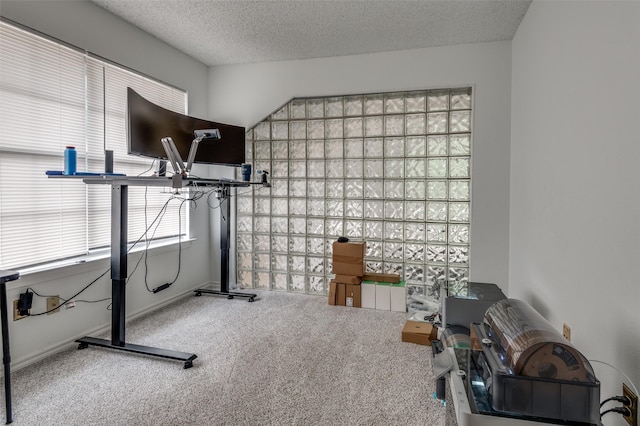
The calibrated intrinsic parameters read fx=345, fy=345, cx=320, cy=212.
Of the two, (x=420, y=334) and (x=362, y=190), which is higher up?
(x=362, y=190)

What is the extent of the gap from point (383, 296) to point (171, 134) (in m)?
2.40

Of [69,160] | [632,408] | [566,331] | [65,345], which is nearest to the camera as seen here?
[632,408]

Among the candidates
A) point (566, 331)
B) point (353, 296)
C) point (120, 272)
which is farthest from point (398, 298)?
point (120, 272)

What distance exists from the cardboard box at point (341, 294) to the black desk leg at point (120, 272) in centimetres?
158

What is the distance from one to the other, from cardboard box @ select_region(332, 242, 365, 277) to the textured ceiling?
1.95 metres

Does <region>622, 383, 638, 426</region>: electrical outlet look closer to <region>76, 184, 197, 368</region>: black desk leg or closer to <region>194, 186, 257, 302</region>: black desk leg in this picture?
<region>76, 184, 197, 368</region>: black desk leg

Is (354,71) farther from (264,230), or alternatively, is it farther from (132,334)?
(132,334)

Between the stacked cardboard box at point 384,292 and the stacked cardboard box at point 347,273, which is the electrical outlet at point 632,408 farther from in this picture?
the stacked cardboard box at point 347,273

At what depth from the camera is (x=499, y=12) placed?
2723mm

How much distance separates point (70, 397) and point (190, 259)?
1.96 meters

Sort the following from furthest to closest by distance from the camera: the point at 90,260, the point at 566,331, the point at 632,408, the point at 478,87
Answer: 1. the point at 478,87
2. the point at 90,260
3. the point at 566,331
4. the point at 632,408

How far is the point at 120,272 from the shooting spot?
236cm

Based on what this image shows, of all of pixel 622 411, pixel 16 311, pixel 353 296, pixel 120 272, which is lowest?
pixel 353 296

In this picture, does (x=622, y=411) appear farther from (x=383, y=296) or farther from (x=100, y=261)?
(x=100, y=261)
